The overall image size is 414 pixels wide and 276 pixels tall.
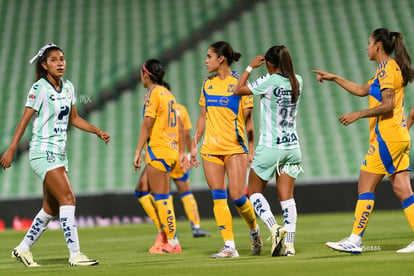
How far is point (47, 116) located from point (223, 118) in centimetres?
181

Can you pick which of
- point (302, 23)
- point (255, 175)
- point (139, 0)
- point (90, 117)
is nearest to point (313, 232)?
point (255, 175)

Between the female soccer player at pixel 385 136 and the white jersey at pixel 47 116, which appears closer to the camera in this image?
the female soccer player at pixel 385 136

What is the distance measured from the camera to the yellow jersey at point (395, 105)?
772cm

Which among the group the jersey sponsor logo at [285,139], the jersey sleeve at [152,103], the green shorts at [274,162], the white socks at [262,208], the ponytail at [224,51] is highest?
the ponytail at [224,51]

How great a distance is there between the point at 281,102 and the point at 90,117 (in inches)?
535

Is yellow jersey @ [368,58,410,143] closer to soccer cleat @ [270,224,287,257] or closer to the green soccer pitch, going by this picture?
the green soccer pitch

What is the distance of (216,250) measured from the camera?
9.59 meters

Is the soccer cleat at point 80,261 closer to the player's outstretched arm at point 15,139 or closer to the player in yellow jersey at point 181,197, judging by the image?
the player's outstretched arm at point 15,139

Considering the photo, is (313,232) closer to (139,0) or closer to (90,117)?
(90,117)

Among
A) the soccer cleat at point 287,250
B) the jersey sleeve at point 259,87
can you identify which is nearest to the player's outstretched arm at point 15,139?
the jersey sleeve at point 259,87

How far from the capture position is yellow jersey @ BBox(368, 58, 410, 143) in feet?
25.3

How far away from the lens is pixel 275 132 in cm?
820

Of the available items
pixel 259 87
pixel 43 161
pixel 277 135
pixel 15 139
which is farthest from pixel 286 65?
pixel 15 139

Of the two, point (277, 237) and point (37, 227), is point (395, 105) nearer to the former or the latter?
point (277, 237)
